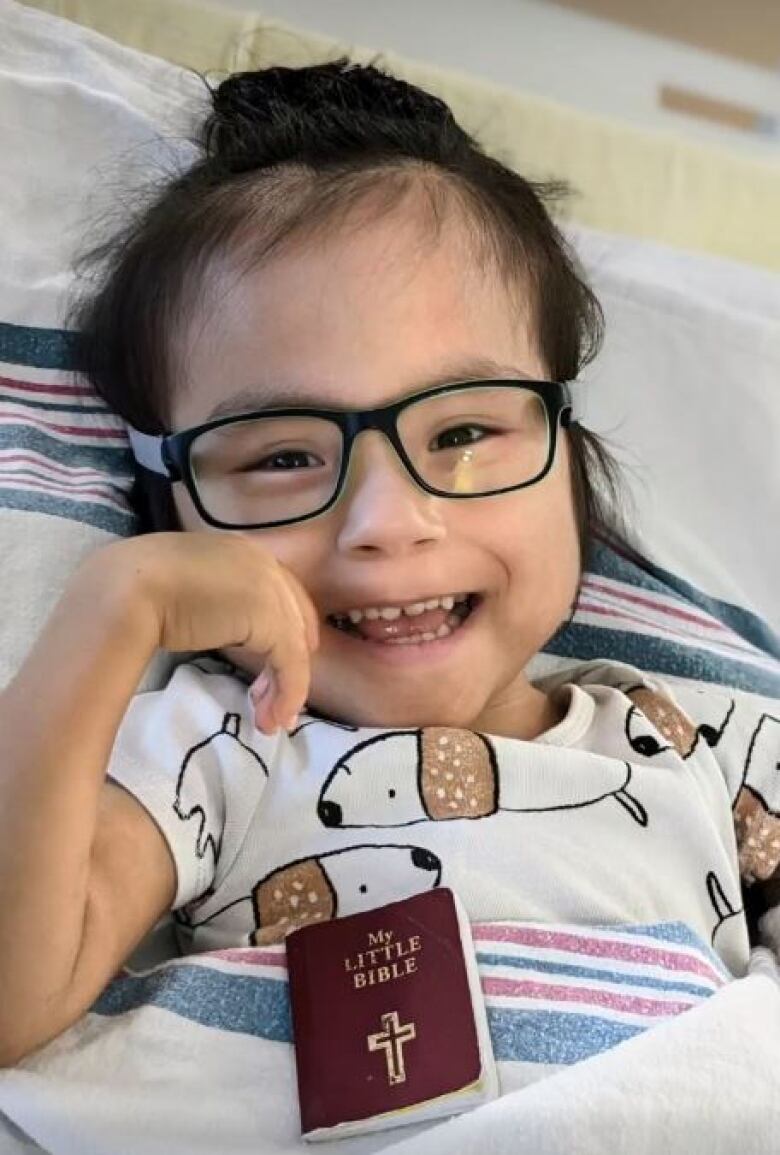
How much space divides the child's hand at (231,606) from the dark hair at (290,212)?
8.9 inches

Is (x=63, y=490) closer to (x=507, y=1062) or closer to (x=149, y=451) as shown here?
(x=149, y=451)

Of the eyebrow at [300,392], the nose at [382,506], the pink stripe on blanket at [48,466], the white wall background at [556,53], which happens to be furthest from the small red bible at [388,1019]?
the white wall background at [556,53]

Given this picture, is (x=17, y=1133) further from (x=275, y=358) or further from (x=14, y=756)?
(x=275, y=358)

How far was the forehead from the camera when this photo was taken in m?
0.86

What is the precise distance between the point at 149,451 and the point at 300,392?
0.15 m

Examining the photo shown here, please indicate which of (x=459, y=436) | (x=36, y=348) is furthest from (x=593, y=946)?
(x=36, y=348)

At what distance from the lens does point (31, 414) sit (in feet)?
3.56

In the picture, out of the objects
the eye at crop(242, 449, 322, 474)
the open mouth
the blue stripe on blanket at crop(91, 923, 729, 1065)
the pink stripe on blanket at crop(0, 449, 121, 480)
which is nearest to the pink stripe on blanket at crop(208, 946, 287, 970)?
the blue stripe on blanket at crop(91, 923, 729, 1065)

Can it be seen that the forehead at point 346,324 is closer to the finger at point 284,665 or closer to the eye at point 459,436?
the eye at point 459,436

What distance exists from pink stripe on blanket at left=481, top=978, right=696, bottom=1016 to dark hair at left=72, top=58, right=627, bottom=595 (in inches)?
16.1

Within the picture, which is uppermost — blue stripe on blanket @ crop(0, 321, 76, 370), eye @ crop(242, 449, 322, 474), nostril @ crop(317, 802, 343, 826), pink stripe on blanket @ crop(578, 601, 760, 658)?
eye @ crop(242, 449, 322, 474)

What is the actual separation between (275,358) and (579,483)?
0.32 metres

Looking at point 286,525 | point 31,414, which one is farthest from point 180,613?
point 31,414

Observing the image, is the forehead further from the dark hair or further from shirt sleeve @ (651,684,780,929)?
shirt sleeve @ (651,684,780,929)
